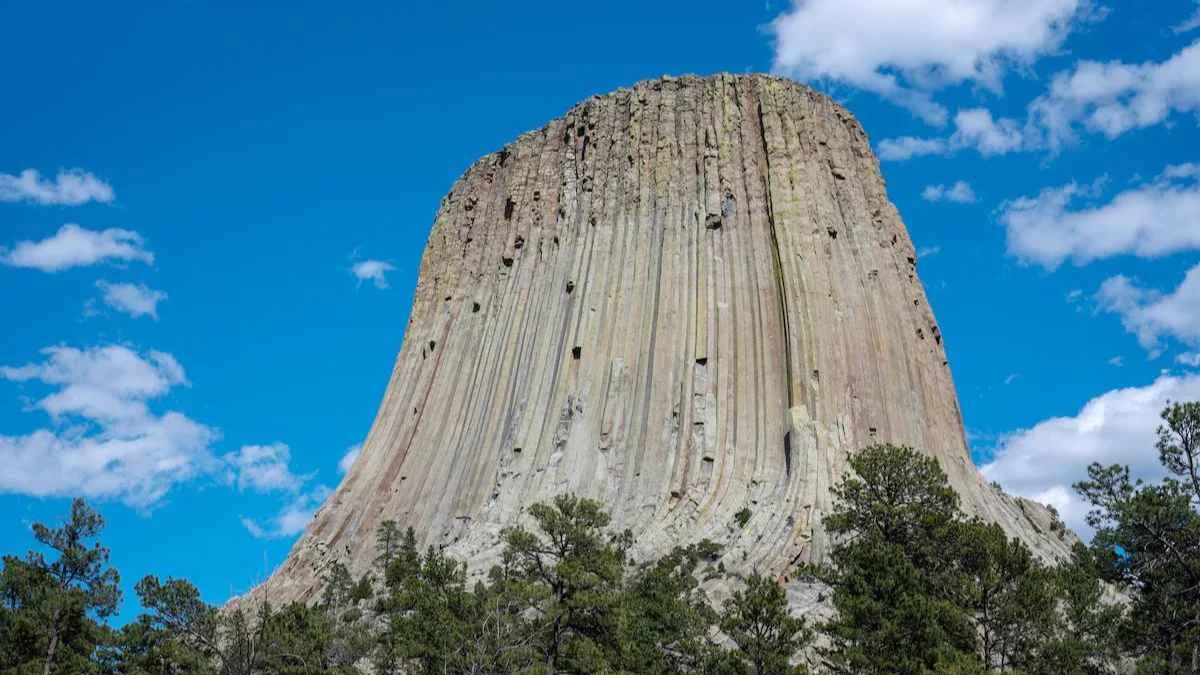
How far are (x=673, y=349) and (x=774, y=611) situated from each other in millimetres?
26955

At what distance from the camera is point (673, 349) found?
5688 centimetres

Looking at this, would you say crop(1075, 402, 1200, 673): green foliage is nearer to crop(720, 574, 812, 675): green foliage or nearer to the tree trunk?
crop(720, 574, 812, 675): green foliage

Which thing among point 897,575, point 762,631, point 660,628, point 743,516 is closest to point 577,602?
point 660,628

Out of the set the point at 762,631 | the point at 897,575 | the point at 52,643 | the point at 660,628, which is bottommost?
the point at 762,631

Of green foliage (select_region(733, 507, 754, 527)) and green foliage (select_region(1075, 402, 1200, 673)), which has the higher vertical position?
green foliage (select_region(733, 507, 754, 527))

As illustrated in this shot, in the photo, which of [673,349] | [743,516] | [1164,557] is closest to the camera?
[1164,557]

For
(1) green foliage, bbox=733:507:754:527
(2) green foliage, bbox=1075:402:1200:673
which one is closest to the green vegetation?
(2) green foliage, bbox=1075:402:1200:673

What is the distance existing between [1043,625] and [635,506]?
75.1ft

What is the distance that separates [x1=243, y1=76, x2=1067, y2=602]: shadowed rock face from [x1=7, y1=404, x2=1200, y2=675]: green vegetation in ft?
42.5

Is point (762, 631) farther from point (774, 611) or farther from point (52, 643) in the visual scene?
point (52, 643)

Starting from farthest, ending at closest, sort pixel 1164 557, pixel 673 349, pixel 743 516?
pixel 673 349 → pixel 743 516 → pixel 1164 557

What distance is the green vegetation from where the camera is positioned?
28656 millimetres

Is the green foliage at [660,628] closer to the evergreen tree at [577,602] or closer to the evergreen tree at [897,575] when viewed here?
the evergreen tree at [577,602]

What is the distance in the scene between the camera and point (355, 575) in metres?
60.7
